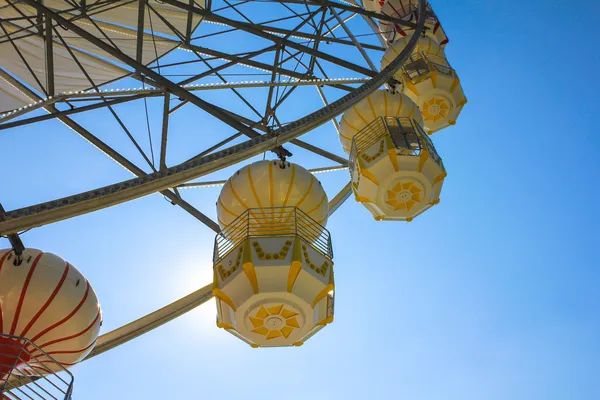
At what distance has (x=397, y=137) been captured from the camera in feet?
49.8

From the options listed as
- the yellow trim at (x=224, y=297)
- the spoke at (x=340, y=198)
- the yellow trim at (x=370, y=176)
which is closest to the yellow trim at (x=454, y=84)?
the spoke at (x=340, y=198)

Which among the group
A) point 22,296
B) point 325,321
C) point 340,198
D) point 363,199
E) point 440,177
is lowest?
point 22,296

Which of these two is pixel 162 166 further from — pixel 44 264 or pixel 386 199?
pixel 386 199

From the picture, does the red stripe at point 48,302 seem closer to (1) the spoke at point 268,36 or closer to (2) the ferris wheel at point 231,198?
(2) the ferris wheel at point 231,198

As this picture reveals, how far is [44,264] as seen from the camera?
35.0 feet

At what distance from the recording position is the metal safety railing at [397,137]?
1495 centimetres

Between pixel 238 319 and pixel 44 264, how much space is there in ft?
11.4

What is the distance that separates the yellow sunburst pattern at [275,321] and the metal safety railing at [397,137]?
5407 millimetres

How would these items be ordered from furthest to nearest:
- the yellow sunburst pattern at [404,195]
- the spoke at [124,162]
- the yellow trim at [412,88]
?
the yellow trim at [412,88] < the spoke at [124,162] < the yellow sunburst pattern at [404,195]

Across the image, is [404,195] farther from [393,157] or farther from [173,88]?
[173,88]

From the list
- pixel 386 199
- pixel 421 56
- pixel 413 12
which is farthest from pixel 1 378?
pixel 413 12

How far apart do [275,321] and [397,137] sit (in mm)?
6062

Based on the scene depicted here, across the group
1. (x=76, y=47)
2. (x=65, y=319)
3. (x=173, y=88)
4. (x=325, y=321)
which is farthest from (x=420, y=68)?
(x=65, y=319)

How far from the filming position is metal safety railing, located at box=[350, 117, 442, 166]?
49.1 ft
